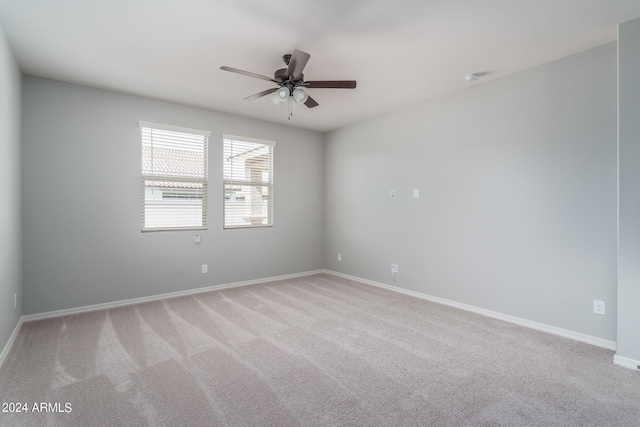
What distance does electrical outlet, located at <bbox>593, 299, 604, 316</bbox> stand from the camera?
276cm

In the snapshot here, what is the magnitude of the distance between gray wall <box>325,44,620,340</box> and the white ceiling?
401 mm

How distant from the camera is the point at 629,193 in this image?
93.6 inches

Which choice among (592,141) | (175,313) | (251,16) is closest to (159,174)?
(175,313)

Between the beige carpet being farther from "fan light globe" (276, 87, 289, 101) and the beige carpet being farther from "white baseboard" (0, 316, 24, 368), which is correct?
"fan light globe" (276, 87, 289, 101)

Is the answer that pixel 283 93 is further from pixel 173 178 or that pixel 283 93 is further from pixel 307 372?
pixel 307 372

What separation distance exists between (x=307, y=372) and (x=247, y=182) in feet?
11.0

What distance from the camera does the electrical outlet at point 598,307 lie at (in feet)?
9.06

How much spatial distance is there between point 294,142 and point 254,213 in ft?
4.94

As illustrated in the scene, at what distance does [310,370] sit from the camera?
7.60ft

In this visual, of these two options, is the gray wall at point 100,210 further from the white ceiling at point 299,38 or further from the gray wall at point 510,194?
the gray wall at point 510,194

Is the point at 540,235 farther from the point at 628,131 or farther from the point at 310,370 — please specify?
the point at 310,370

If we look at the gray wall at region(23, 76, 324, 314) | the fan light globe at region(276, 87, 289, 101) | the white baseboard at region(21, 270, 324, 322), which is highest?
the fan light globe at region(276, 87, 289, 101)

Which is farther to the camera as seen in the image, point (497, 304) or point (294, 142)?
point (294, 142)

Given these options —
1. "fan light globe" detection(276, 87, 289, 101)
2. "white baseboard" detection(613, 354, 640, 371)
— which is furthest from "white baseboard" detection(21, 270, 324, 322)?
"white baseboard" detection(613, 354, 640, 371)
